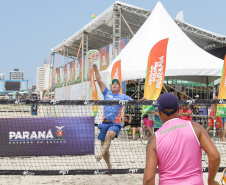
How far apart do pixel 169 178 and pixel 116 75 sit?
7345mm

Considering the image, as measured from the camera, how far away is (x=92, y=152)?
6.61m

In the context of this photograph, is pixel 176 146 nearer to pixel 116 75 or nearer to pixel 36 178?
pixel 36 178

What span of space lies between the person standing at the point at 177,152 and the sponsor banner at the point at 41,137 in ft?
15.4

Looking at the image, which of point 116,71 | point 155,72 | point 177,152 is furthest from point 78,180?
point 116,71

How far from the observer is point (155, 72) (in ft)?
24.6

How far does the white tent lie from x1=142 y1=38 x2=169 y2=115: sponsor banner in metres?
1.38

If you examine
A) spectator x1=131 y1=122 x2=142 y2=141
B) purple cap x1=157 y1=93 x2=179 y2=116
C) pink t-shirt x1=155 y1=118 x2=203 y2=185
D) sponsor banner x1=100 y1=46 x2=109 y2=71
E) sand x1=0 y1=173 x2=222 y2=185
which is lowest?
sand x1=0 y1=173 x2=222 y2=185

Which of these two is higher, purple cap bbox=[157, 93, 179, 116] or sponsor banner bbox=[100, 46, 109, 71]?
sponsor banner bbox=[100, 46, 109, 71]

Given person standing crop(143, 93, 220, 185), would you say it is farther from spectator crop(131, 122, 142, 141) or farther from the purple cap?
spectator crop(131, 122, 142, 141)

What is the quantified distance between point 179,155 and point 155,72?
5779mm

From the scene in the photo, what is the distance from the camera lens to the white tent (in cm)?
902

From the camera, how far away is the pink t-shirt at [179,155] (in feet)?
6.07

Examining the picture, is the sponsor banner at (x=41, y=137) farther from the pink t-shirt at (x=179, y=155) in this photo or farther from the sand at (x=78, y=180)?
the pink t-shirt at (x=179, y=155)

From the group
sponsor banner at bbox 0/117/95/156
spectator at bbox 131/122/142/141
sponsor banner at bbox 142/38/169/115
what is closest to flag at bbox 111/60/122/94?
sponsor banner at bbox 142/38/169/115
